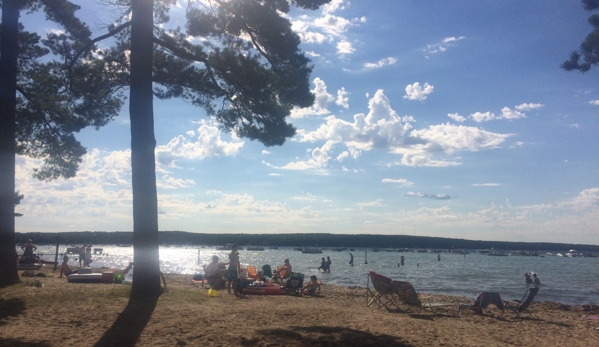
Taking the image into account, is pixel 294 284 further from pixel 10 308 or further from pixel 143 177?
pixel 10 308

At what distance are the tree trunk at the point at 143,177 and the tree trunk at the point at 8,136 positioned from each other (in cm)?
351

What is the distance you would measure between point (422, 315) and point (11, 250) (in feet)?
31.1

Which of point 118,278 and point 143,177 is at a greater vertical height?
point 143,177

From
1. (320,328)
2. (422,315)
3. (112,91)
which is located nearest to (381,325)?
(320,328)

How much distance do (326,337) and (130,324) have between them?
115 inches

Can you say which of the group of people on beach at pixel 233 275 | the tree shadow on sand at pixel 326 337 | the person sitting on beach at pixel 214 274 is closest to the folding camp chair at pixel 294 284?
the group of people on beach at pixel 233 275

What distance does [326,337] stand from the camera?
637cm

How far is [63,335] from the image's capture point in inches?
235

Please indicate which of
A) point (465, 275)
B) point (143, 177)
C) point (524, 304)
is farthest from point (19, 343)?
point (465, 275)

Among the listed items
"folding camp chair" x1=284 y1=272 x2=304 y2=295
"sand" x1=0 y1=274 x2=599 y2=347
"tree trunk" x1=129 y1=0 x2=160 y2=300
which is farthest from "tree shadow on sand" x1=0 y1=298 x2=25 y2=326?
"folding camp chair" x1=284 y1=272 x2=304 y2=295

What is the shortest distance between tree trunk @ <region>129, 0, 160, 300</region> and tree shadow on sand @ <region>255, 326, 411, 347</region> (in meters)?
3.22

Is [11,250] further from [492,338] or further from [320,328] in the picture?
[492,338]

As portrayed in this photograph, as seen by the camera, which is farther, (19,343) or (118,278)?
(118,278)

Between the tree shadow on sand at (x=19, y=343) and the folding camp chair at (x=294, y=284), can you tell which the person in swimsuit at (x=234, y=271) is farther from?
the tree shadow on sand at (x=19, y=343)
